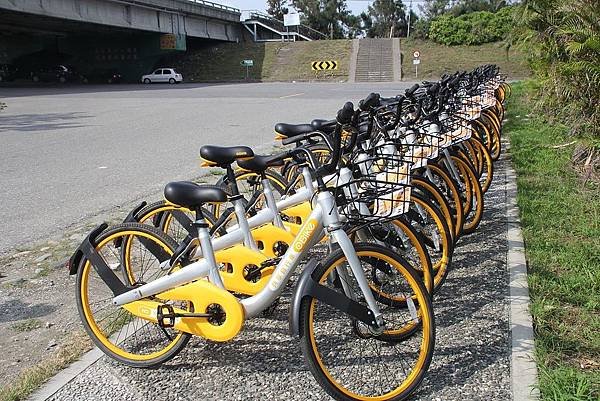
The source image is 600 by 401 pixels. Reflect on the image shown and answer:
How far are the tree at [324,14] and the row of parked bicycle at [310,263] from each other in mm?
68839

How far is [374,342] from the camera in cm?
326

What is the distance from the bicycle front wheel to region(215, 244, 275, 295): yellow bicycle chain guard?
1.53ft

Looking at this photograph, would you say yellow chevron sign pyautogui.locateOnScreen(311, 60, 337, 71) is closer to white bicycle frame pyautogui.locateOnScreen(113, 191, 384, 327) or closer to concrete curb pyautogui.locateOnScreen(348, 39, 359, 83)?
concrete curb pyautogui.locateOnScreen(348, 39, 359, 83)

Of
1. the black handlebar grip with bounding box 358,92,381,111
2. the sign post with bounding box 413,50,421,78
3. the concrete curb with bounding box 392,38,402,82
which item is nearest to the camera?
the black handlebar grip with bounding box 358,92,381,111

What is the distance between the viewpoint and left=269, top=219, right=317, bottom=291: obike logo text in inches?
115

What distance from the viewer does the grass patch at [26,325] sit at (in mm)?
3671

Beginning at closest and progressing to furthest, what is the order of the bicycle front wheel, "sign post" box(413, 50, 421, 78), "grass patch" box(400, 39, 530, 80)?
the bicycle front wheel < "grass patch" box(400, 39, 530, 80) < "sign post" box(413, 50, 421, 78)

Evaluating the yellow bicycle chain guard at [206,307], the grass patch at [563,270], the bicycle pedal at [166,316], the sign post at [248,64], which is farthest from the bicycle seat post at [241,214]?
the sign post at [248,64]

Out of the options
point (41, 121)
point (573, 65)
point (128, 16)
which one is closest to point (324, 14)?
point (128, 16)

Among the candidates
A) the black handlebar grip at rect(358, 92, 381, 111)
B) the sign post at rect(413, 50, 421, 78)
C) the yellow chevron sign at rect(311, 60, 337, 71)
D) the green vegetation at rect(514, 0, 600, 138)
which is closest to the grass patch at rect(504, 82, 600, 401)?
the green vegetation at rect(514, 0, 600, 138)

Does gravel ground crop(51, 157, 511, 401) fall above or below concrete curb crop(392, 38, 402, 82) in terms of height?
below

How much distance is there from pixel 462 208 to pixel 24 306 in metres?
3.32

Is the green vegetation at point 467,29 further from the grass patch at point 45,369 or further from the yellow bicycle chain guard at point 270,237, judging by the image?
the grass patch at point 45,369

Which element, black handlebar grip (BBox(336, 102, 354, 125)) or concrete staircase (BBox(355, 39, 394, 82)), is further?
concrete staircase (BBox(355, 39, 394, 82))
